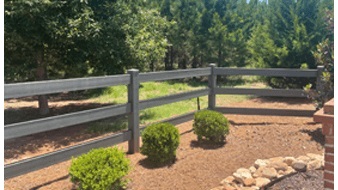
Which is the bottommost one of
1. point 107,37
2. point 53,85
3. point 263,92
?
point 263,92

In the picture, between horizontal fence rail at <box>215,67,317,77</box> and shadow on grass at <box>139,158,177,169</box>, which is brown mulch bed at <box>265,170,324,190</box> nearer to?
shadow on grass at <box>139,158,177,169</box>

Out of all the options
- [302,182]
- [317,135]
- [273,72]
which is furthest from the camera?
[273,72]

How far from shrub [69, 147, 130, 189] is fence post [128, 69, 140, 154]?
1.56m

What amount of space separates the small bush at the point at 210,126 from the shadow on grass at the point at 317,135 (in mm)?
1778

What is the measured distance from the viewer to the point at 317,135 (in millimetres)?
6914

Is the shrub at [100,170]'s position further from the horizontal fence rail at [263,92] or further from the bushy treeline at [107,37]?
the horizontal fence rail at [263,92]

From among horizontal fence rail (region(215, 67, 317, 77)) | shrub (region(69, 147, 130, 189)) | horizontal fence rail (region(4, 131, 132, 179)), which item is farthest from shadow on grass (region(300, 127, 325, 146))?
shrub (region(69, 147, 130, 189))

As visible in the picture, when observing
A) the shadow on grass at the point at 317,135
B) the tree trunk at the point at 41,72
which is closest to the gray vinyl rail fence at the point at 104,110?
the shadow on grass at the point at 317,135

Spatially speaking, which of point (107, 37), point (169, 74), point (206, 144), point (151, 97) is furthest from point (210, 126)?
point (151, 97)

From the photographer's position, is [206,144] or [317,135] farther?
[317,135]

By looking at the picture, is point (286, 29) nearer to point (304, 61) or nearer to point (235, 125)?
point (304, 61)

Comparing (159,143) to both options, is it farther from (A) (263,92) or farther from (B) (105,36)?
(B) (105,36)

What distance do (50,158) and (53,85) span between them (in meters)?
0.88

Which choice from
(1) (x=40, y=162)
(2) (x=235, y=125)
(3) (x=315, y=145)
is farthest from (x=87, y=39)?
(3) (x=315, y=145)
